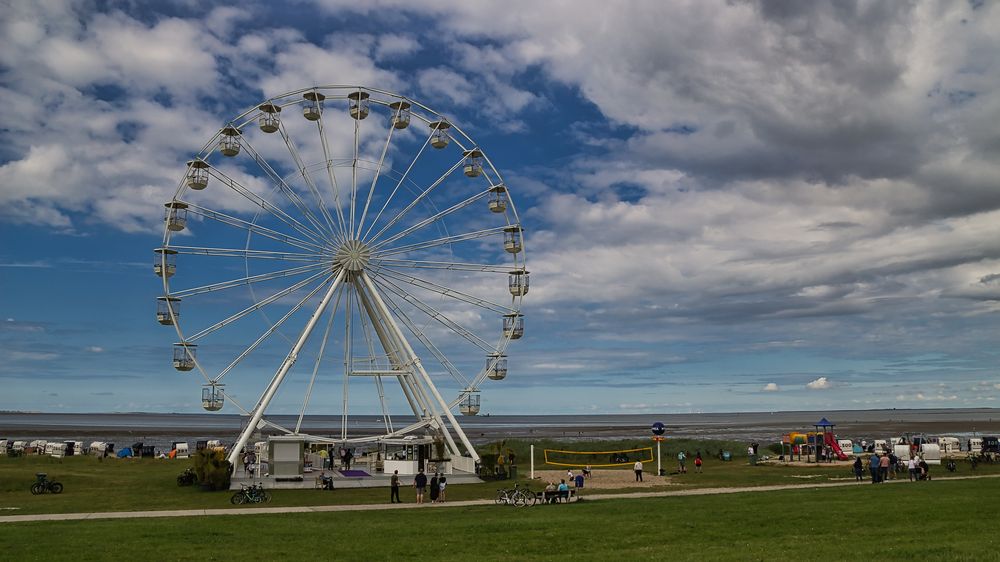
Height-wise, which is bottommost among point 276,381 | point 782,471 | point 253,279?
point 782,471

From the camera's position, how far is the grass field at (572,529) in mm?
19797

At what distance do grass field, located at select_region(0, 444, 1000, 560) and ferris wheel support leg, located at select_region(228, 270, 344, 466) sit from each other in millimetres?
5608

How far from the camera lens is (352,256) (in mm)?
43781

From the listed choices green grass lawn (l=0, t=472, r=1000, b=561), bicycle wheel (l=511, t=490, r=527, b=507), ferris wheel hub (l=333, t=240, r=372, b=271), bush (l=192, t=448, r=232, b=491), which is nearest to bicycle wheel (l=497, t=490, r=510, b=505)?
bicycle wheel (l=511, t=490, r=527, b=507)

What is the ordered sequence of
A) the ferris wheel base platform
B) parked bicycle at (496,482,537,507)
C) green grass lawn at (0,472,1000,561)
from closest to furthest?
green grass lawn at (0,472,1000,561) < parked bicycle at (496,482,537,507) < the ferris wheel base platform

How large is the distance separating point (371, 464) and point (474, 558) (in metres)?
32.5

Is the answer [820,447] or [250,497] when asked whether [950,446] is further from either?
[250,497]

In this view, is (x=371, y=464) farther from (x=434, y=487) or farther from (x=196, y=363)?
(x=434, y=487)

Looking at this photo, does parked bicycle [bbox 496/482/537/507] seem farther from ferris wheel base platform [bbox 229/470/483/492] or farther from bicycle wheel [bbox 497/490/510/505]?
ferris wheel base platform [bbox 229/470/483/492]

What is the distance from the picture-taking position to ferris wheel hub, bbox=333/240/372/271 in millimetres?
43719

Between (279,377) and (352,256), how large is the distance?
22.5ft

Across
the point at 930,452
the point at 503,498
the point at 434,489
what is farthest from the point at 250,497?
the point at 930,452

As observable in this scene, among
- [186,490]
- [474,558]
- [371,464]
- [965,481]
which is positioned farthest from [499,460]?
[474,558]

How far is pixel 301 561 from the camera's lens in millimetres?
19203
